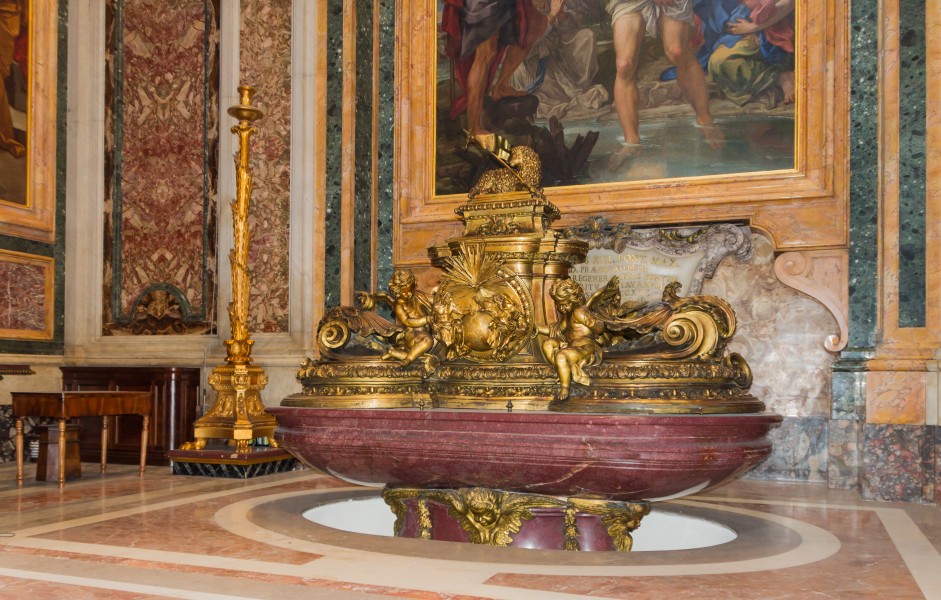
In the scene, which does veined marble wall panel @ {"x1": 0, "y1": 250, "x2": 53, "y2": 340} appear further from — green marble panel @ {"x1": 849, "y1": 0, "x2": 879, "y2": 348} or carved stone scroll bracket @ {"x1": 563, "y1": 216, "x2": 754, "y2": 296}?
green marble panel @ {"x1": 849, "y1": 0, "x2": 879, "y2": 348}

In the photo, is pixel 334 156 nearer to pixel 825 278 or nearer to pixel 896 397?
pixel 825 278

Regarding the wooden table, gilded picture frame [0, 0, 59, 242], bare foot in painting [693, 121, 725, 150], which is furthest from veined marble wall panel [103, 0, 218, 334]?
bare foot in painting [693, 121, 725, 150]

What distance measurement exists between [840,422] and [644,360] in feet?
10.8

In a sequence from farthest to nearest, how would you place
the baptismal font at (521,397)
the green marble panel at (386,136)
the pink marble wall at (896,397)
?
the green marble panel at (386,136) < the pink marble wall at (896,397) < the baptismal font at (521,397)

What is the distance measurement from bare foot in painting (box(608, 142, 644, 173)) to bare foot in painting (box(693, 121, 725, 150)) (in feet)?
1.75

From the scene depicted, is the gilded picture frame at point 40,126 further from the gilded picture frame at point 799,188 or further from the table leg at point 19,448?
the gilded picture frame at point 799,188

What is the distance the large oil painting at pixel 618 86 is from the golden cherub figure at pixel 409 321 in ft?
10.5

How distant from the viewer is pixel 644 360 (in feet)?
14.5

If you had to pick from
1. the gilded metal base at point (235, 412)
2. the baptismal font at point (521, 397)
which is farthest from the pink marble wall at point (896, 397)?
the gilded metal base at point (235, 412)

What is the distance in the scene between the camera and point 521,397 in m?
4.70

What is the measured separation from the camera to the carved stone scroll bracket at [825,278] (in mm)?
7180

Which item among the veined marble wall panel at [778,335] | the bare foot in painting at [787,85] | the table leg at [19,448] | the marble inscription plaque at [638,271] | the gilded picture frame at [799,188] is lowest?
the table leg at [19,448]

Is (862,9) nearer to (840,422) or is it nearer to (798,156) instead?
(798,156)

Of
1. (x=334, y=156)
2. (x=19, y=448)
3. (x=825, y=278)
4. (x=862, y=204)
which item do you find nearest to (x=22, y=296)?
(x=19, y=448)
